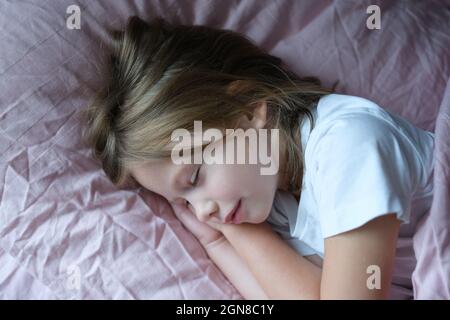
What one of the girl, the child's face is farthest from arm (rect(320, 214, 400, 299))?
the child's face

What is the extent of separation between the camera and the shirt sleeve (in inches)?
28.7

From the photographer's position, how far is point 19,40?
95 centimetres

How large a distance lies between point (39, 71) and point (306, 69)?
0.44 m

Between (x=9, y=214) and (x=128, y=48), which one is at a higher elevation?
(x=128, y=48)

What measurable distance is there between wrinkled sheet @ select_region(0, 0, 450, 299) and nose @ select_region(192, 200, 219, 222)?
0.23 feet

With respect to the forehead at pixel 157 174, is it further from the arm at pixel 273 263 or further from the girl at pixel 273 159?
the arm at pixel 273 263

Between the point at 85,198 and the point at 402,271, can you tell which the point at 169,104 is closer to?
the point at 85,198

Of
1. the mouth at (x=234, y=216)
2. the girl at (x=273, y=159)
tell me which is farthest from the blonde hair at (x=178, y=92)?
the mouth at (x=234, y=216)

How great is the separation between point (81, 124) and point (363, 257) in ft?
1.58

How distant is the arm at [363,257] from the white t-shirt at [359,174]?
17mm

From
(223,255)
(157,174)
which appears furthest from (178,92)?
(223,255)

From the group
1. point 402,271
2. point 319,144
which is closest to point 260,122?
point 319,144

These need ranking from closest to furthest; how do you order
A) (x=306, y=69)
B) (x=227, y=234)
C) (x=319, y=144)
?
(x=319, y=144)
(x=227, y=234)
(x=306, y=69)

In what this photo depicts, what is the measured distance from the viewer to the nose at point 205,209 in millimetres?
845
